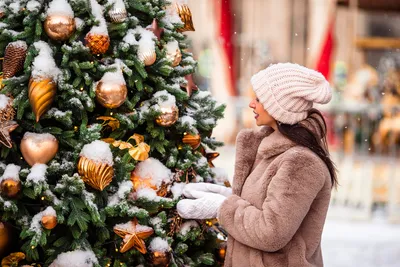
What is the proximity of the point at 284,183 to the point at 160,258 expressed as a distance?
0.60 metres

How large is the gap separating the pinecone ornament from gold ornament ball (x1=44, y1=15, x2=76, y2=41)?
110 mm

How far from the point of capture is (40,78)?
92.0 inches

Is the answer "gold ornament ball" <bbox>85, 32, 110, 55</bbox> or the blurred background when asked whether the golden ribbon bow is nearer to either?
"gold ornament ball" <bbox>85, 32, 110, 55</bbox>

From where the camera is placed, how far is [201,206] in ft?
8.29

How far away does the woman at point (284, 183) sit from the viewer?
2227mm

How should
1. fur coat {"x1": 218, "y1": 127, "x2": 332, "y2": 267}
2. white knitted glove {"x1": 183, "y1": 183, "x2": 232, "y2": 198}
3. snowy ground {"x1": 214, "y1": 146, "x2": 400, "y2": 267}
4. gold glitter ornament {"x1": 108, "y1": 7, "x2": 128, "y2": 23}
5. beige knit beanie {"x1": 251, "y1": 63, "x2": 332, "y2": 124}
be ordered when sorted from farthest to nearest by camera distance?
snowy ground {"x1": 214, "y1": 146, "x2": 400, "y2": 267} < white knitted glove {"x1": 183, "y1": 183, "x2": 232, "y2": 198} < gold glitter ornament {"x1": 108, "y1": 7, "x2": 128, "y2": 23} < beige knit beanie {"x1": 251, "y1": 63, "x2": 332, "y2": 124} < fur coat {"x1": 218, "y1": 127, "x2": 332, "y2": 267}

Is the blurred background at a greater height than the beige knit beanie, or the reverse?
the beige knit beanie

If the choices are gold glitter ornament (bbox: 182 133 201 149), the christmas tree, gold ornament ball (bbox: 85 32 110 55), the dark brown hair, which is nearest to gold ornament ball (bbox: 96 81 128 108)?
the christmas tree

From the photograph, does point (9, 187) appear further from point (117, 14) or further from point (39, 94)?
point (117, 14)

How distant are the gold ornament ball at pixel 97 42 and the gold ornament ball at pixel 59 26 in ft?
0.22

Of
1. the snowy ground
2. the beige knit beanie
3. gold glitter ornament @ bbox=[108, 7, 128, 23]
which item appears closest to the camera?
the beige knit beanie

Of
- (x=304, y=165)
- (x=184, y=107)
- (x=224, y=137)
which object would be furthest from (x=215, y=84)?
(x=304, y=165)

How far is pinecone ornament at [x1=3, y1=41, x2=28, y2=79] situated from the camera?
239 cm

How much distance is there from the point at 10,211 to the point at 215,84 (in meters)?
6.44
